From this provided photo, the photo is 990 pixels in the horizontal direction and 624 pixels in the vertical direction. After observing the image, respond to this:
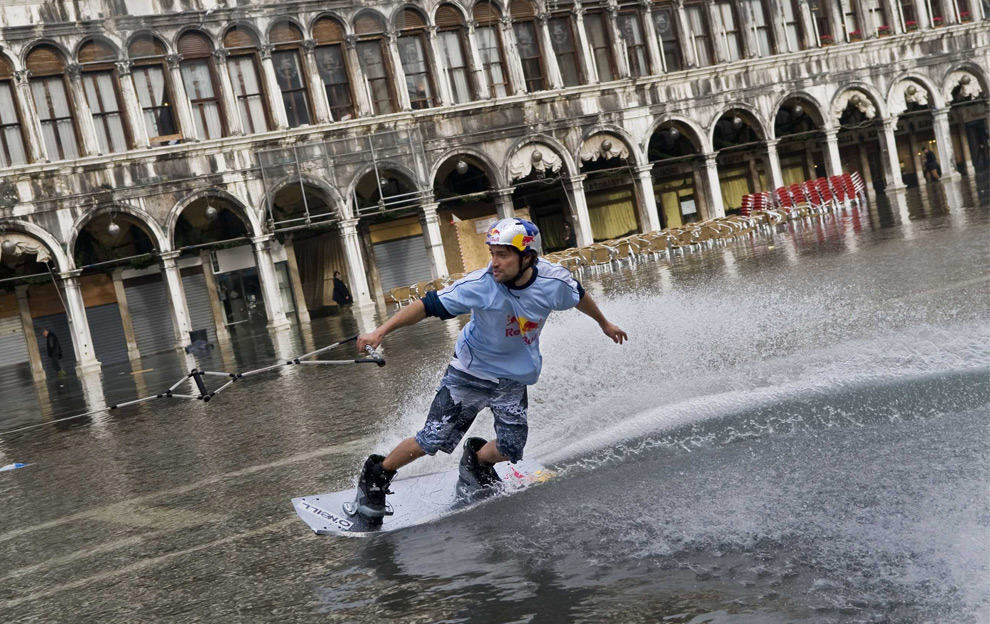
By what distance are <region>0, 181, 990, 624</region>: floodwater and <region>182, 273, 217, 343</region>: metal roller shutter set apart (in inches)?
831

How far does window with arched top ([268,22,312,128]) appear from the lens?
3259 cm

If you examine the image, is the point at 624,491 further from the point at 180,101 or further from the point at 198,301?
the point at 198,301

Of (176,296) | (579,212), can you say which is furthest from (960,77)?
(176,296)

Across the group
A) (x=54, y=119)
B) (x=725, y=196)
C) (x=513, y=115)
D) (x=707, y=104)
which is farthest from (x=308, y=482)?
(x=725, y=196)

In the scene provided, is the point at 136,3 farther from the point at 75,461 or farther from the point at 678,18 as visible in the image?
the point at 75,461

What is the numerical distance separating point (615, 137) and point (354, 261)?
35.5ft

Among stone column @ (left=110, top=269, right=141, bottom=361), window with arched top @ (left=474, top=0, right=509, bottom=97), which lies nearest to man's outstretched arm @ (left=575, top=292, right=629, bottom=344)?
stone column @ (left=110, top=269, right=141, bottom=361)

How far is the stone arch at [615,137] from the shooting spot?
120 feet

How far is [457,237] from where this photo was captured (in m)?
36.8

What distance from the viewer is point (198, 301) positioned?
34125mm

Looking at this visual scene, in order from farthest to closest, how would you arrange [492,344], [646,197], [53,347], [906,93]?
[906,93]
[646,197]
[53,347]
[492,344]

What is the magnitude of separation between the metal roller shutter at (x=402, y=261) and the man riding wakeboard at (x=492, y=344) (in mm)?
30894

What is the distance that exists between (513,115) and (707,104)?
8.12 meters

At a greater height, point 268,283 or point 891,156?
point 891,156
